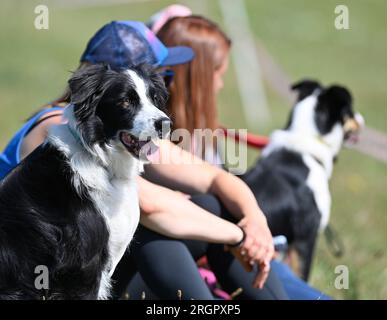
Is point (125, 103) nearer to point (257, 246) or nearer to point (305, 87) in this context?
point (257, 246)

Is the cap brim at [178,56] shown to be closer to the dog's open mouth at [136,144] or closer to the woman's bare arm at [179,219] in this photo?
the woman's bare arm at [179,219]

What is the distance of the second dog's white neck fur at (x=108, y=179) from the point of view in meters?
2.98

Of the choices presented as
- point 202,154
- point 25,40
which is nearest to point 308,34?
point 25,40

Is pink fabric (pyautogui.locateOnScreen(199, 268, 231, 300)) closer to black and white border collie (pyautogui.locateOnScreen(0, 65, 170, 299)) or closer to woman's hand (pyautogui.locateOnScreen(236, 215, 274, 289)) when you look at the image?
woman's hand (pyautogui.locateOnScreen(236, 215, 274, 289))

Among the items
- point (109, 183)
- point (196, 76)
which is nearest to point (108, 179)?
point (109, 183)

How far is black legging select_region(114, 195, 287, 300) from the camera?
3.55m

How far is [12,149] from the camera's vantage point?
138 inches

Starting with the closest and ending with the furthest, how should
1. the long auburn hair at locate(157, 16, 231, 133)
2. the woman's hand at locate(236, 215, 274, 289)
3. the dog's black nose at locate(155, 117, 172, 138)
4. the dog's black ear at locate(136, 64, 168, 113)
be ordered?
1. the dog's black nose at locate(155, 117, 172, 138)
2. the dog's black ear at locate(136, 64, 168, 113)
3. the woman's hand at locate(236, 215, 274, 289)
4. the long auburn hair at locate(157, 16, 231, 133)

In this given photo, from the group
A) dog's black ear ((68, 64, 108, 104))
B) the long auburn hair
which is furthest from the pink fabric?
dog's black ear ((68, 64, 108, 104))

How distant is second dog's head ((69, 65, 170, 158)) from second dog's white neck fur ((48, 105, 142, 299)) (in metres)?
0.03

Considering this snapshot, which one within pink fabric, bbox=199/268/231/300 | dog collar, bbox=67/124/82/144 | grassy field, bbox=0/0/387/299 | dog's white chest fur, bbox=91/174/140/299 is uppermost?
dog collar, bbox=67/124/82/144

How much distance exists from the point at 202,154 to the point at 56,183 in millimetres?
2042

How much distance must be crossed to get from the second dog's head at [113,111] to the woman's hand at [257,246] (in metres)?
0.92
